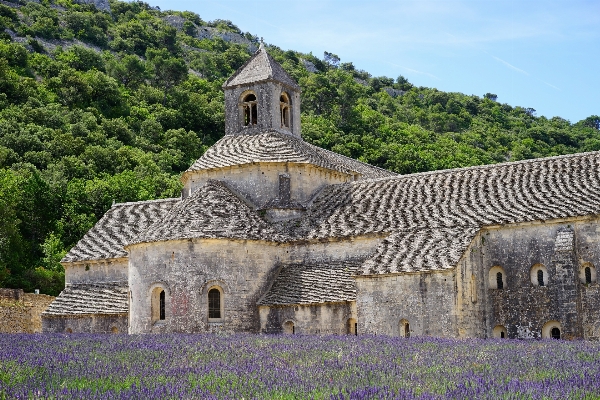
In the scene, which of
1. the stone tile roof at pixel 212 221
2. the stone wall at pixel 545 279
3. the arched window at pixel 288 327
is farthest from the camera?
the arched window at pixel 288 327

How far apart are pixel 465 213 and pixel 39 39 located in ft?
298

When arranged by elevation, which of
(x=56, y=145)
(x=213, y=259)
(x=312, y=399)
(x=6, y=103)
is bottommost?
(x=312, y=399)

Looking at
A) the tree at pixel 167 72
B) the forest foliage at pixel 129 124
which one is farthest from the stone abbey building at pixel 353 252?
the tree at pixel 167 72

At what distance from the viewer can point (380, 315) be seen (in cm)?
2981

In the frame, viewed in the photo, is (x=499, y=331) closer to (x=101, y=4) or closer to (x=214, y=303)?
(x=214, y=303)

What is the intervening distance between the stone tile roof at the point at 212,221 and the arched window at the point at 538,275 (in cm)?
1043

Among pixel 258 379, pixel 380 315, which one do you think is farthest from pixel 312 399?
pixel 380 315

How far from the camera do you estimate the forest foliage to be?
59844 mm

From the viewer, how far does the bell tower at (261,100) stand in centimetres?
3841

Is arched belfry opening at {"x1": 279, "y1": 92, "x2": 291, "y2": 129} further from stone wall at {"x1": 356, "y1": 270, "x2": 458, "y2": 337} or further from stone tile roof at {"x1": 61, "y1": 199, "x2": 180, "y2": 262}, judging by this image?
stone wall at {"x1": 356, "y1": 270, "x2": 458, "y2": 337}

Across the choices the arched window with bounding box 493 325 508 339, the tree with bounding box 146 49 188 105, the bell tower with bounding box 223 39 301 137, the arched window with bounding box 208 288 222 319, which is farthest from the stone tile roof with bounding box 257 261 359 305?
the tree with bounding box 146 49 188 105

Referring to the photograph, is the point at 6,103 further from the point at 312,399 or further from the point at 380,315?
the point at 312,399

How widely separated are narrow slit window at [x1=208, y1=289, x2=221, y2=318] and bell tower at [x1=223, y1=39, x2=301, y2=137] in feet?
31.8

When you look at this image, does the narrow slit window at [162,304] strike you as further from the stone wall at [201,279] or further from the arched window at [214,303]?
the arched window at [214,303]
